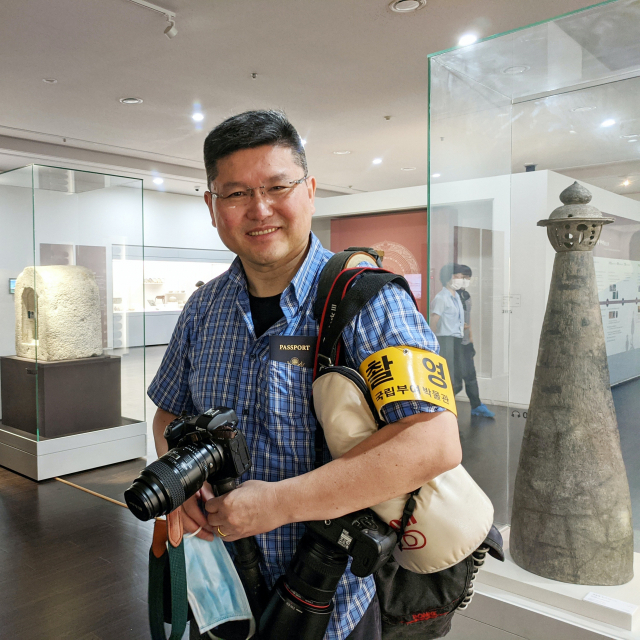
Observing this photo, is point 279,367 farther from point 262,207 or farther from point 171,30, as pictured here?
point 171,30

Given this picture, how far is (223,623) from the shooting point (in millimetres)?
1142

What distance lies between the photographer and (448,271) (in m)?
2.74

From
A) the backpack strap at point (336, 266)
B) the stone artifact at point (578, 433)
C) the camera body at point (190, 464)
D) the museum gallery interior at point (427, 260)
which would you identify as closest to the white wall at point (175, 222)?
the museum gallery interior at point (427, 260)

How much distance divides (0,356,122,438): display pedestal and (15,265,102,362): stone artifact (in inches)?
4.4

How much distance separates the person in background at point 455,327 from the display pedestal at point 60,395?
3.60 meters

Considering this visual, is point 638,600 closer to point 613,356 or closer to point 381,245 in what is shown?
point 613,356

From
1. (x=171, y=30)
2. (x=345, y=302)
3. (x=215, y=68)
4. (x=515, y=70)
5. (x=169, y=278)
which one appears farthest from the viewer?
(x=169, y=278)

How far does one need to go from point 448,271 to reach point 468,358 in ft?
1.42

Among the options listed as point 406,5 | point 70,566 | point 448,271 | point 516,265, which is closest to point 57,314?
point 70,566

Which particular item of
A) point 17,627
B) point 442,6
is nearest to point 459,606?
point 17,627

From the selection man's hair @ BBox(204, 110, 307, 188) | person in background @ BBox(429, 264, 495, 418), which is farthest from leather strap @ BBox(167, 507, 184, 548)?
person in background @ BBox(429, 264, 495, 418)

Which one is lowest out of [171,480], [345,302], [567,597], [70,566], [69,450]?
[70,566]

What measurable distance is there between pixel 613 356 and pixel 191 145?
8.28 m

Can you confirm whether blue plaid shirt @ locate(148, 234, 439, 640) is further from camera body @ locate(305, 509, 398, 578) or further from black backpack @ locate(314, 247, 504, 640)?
camera body @ locate(305, 509, 398, 578)
